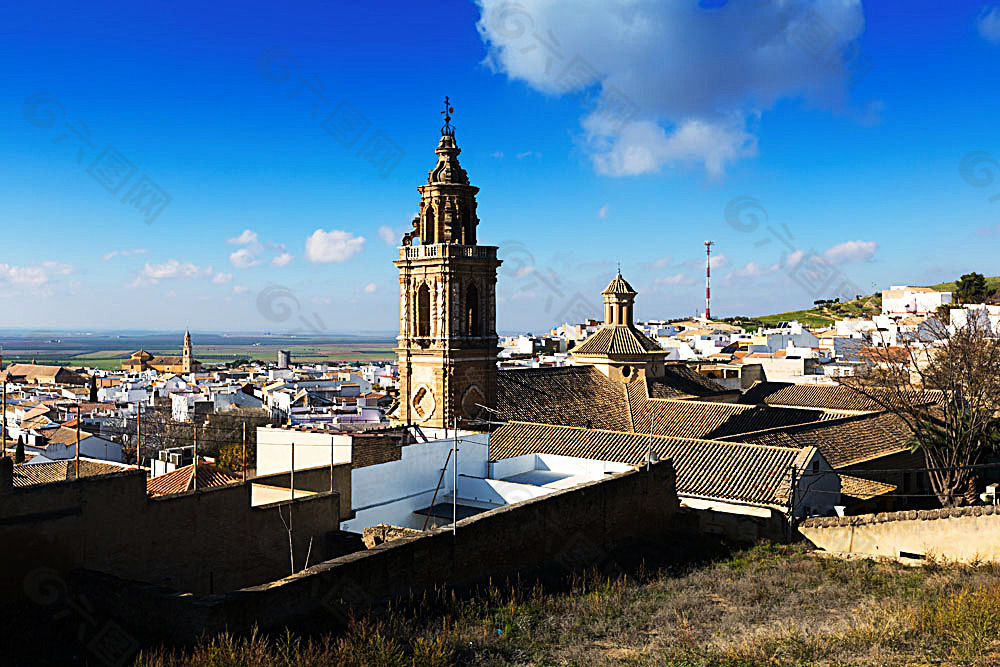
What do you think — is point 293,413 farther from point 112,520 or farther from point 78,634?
point 78,634

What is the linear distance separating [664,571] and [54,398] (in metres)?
59.2

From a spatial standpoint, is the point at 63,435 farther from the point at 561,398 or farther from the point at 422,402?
the point at 561,398

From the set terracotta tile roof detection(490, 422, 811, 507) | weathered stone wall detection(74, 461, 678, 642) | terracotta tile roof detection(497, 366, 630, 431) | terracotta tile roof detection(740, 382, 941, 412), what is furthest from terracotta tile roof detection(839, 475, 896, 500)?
terracotta tile roof detection(740, 382, 941, 412)

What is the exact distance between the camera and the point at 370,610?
897cm

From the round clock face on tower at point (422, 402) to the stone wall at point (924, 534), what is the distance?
1200cm

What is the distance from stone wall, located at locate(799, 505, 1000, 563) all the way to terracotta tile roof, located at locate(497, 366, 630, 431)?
12.2 metres

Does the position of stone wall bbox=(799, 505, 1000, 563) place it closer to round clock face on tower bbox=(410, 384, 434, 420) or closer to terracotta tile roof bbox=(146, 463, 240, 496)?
round clock face on tower bbox=(410, 384, 434, 420)

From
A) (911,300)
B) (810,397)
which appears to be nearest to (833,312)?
(911,300)

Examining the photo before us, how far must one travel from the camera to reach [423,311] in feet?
79.9

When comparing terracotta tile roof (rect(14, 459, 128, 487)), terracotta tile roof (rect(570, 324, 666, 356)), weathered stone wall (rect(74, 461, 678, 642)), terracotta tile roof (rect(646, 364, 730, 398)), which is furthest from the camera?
terracotta tile roof (rect(570, 324, 666, 356))

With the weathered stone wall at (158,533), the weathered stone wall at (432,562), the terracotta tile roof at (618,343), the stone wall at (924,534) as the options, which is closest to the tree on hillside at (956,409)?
the stone wall at (924,534)

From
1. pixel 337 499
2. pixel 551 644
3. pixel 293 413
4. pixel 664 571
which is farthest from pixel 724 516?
pixel 293 413

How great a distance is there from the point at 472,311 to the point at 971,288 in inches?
2887

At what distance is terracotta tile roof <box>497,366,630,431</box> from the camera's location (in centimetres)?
2658
